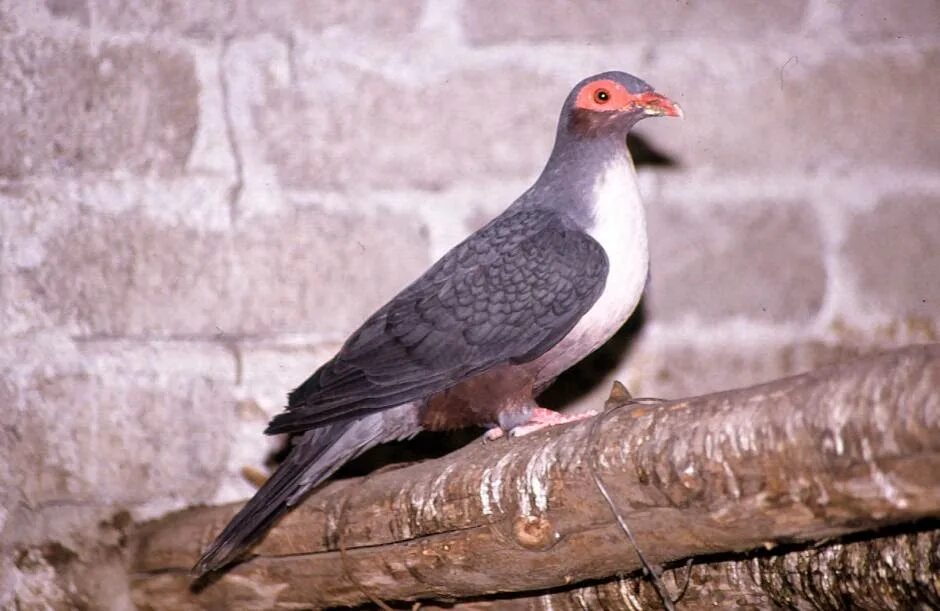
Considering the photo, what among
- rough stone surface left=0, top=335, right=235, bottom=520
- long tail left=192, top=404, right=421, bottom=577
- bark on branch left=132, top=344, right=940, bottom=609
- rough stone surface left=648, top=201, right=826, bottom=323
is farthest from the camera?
rough stone surface left=648, top=201, right=826, bottom=323

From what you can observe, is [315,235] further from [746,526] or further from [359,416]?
[746,526]

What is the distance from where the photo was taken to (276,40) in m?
2.62

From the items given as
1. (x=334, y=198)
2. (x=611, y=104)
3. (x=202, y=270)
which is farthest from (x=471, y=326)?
(x=202, y=270)

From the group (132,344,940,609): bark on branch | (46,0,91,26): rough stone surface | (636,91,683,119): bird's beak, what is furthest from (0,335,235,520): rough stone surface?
(636,91,683,119): bird's beak

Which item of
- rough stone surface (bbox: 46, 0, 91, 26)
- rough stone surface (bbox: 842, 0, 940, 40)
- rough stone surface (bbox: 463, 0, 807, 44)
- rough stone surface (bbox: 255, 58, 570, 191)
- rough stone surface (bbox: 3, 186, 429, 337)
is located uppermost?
rough stone surface (bbox: 842, 0, 940, 40)

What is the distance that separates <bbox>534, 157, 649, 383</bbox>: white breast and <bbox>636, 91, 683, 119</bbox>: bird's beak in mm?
146

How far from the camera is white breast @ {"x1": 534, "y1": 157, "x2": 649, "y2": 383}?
2137mm

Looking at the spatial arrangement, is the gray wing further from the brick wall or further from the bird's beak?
the brick wall

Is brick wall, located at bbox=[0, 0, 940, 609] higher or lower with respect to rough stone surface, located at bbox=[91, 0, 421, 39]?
lower

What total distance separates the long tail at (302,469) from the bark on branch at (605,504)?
0.07m

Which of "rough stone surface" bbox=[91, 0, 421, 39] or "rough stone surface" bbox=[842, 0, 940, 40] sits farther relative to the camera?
"rough stone surface" bbox=[842, 0, 940, 40]

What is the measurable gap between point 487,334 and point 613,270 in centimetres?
26

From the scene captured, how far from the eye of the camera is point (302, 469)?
2.11 metres

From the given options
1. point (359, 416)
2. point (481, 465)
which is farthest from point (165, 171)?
point (481, 465)
